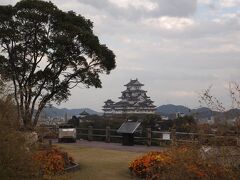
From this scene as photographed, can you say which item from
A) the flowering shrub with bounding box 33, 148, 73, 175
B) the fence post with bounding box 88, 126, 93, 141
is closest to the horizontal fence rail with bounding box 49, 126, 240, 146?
the fence post with bounding box 88, 126, 93, 141

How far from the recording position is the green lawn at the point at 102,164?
48.9 ft

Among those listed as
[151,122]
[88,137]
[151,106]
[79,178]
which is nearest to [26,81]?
[88,137]

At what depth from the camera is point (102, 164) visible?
17516mm

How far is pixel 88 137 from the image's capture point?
30.8m

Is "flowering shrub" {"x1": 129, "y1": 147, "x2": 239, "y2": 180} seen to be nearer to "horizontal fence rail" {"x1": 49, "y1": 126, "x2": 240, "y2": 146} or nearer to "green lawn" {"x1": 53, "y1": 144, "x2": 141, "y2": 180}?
"green lawn" {"x1": 53, "y1": 144, "x2": 141, "y2": 180}

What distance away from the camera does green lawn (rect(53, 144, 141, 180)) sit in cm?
1490

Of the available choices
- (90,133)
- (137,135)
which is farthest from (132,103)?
(137,135)

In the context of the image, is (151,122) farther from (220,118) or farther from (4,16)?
(220,118)

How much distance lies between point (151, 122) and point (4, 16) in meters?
11.6

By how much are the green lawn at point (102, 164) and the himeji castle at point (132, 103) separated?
30130 millimetres

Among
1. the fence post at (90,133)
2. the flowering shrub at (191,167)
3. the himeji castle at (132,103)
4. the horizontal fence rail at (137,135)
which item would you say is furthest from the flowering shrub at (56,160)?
the himeji castle at (132,103)

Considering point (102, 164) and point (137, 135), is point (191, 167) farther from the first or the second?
point (137, 135)

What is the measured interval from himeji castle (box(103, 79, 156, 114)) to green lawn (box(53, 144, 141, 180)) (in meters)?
30.1

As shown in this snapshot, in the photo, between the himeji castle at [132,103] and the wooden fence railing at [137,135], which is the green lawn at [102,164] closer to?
the wooden fence railing at [137,135]
